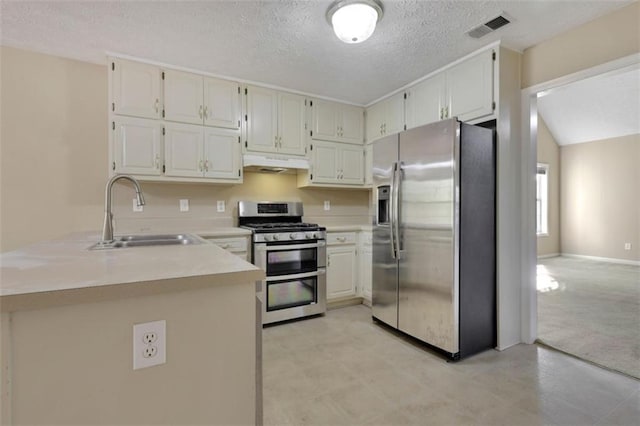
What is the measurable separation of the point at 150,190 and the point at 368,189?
265 centimetres

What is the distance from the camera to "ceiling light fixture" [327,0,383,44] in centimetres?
195

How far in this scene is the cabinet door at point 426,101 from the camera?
2988 mm

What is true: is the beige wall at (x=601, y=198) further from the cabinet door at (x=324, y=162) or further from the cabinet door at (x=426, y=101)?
the cabinet door at (x=324, y=162)

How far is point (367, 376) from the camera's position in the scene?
6.93ft

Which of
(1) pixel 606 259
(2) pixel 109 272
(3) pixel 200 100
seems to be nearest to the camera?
(2) pixel 109 272

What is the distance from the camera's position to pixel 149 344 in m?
0.87

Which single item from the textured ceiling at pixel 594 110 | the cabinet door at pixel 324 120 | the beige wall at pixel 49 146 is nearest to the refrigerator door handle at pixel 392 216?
the cabinet door at pixel 324 120

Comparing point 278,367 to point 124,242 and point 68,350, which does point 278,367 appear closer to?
point 124,242

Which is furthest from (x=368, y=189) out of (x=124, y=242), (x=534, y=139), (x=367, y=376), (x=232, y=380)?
(x=232, y=380)

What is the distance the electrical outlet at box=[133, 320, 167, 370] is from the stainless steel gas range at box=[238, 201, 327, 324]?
2019 millimetres

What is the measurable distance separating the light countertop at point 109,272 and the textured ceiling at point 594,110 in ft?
18.7

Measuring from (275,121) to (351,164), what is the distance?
43.1 inches

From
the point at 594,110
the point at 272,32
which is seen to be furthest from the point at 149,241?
the point at 594,110

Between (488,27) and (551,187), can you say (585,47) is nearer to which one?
(488,27)
